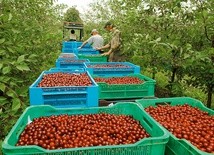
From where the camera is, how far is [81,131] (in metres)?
2.02

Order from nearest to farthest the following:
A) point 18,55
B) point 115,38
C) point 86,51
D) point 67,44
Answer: point 18,55 < point 115,38 < point 86,51 < point 67,44

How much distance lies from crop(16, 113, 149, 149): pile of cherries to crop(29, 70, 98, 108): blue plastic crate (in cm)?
52

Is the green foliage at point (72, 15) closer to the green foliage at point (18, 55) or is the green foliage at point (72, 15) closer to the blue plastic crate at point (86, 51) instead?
the blue plastic crate at point (86, 51)

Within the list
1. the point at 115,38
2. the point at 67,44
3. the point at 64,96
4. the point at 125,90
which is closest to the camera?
the point at 64,96

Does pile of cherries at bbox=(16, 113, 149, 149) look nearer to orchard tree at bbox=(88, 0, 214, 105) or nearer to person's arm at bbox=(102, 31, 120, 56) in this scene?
orchard tree at bbox=(88, 0, 214, 105)

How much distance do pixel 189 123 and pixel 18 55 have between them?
194 cm

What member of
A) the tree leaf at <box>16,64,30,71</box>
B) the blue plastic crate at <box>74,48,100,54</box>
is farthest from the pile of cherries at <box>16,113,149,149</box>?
the blue plastic crate at <box>74,48,100,54</box>

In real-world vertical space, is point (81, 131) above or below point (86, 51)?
below

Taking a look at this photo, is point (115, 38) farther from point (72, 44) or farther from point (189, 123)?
point (189, 123)

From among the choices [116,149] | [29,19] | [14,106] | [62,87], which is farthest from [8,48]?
[29,19]

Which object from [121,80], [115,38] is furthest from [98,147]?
[115,38]

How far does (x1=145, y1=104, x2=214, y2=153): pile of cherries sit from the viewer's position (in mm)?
1844

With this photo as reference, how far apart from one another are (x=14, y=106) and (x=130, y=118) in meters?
1.11

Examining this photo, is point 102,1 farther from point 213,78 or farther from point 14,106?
point 14,106
